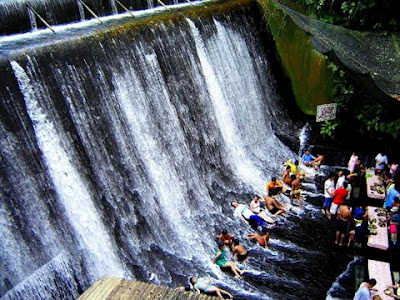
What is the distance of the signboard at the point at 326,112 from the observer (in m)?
10.9

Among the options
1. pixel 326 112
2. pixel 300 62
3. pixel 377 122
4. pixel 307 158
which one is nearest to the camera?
pixel 377 122

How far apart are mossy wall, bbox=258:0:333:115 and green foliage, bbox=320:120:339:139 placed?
707 millimetres

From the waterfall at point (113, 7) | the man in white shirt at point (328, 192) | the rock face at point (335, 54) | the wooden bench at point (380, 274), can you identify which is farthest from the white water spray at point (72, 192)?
the rock face at point (335, 54)

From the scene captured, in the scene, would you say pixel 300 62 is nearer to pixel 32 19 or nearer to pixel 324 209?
pixel 324 209

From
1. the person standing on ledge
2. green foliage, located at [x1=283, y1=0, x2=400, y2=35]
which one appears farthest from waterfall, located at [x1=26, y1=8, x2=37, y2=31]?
the person standing on ledge

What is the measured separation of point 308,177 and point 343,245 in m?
2.62

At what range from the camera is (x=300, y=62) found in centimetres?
1171

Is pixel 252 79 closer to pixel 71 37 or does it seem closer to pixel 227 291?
pixel 71 37

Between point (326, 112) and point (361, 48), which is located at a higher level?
point (361, 48)

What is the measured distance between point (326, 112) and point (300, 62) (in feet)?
5.71

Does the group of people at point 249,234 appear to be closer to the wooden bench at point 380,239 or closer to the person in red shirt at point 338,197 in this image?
the person in red shirt at point 338,197

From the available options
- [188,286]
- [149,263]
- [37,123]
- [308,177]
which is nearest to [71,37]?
[37,123]

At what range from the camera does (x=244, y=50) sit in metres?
11.2

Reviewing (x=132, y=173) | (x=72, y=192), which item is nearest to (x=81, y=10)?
(x=132, y=173)
